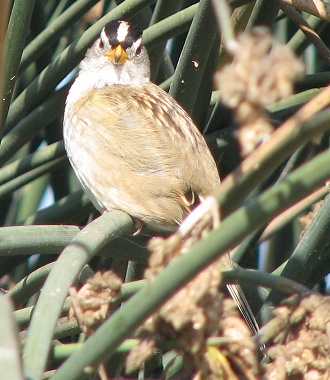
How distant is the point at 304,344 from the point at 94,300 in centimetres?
41

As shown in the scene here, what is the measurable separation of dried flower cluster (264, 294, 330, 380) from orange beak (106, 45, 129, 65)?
9.14 feet

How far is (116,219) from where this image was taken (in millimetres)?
2182

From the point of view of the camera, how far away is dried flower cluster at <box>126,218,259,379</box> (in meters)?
1.16

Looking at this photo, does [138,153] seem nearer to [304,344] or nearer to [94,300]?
[94,300]

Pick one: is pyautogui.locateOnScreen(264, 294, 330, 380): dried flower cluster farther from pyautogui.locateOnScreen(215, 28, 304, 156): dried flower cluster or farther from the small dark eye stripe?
the small dark eye stripe

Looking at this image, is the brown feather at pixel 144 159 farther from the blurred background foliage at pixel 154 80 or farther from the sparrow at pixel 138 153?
the blurred background foliage at pixel 154 80

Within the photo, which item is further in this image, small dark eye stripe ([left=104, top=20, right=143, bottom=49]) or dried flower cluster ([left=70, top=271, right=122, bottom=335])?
small dark eye stripe ([left=104, top=20, right=143, bottom=49])

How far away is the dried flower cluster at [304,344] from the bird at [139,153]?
1858 mm

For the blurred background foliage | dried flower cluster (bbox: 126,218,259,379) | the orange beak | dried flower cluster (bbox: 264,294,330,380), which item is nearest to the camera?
dried flower cluster (bbox: 126,218,259,379)

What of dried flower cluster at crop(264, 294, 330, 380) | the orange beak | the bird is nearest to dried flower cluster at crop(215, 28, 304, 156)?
dried flower cluster at crop(264, 294, 330, 380)

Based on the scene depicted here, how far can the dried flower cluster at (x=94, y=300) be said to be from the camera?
1468 mm

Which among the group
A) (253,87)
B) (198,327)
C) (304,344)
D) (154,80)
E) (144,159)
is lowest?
(144,159)

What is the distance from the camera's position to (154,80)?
156 inches

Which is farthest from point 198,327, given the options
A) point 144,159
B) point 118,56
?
point 118,56
